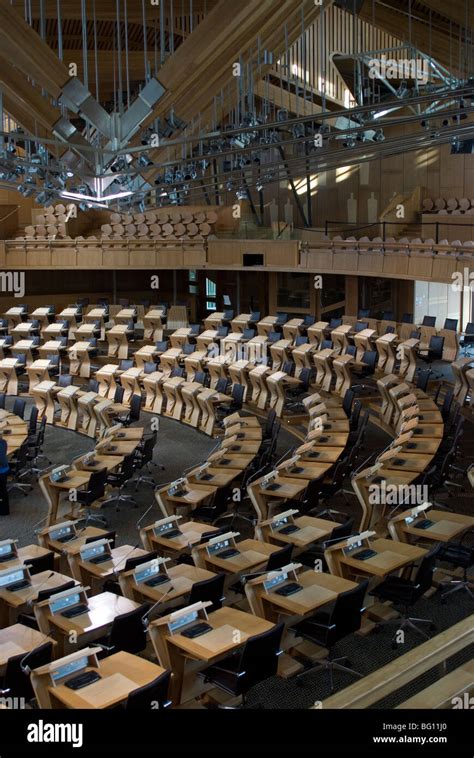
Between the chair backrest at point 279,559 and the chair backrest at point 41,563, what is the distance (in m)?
2.43

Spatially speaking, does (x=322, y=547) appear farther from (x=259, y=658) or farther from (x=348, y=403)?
(x=348, y=403)

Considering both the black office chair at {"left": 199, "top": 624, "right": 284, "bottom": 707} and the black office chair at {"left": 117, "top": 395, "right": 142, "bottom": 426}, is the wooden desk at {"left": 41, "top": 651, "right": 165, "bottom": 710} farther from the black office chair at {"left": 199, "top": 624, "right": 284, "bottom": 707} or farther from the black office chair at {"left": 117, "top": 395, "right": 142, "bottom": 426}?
the black office chair at {"left": 117, "top": 395, "right": 142, "bottom": 426}

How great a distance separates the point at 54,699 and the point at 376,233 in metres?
21.9

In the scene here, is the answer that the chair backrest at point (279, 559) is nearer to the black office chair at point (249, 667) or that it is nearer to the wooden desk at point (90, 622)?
the wooden desk at point (90, 622)

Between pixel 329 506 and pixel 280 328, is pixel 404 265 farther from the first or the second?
pixel 329 506

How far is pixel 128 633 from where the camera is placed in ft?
27.6

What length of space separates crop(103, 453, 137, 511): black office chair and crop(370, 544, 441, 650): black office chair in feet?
19.3

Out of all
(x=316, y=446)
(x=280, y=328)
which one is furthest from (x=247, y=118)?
(x=280, y=328)

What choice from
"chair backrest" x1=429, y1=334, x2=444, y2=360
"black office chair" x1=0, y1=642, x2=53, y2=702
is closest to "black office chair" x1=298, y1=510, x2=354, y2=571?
"black office chair" x1=0, y1=642, x2=53, y2=702

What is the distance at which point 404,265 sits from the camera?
22.0 m

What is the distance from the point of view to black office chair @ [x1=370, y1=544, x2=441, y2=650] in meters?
9.20
